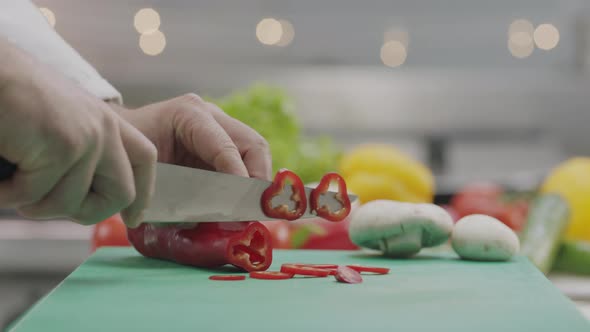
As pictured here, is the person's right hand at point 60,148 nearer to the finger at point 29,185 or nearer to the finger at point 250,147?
the finger at point 29,185

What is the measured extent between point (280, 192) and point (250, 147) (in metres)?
0.15

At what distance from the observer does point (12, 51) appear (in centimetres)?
58

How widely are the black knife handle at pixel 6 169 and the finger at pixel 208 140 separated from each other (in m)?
0.43

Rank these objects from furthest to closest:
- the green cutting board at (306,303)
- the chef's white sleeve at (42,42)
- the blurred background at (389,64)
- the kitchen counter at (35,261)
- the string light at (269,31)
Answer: the string light at (269,31), the blurred background at (389,64), the kitchen counter at (35,261), the chef's white sleeve at (42,42), the green cutting board at (306,303)

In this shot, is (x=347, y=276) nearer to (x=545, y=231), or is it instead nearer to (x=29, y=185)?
(x=29, y=185)

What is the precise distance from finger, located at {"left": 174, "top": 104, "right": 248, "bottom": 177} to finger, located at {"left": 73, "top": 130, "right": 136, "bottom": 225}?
35cm

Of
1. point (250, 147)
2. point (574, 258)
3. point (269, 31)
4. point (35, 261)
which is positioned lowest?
point (35, 261)

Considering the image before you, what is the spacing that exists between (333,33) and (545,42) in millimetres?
835

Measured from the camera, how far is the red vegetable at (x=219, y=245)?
950 millimetres

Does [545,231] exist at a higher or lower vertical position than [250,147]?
lower

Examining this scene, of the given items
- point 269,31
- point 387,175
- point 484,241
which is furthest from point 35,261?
point 269,31

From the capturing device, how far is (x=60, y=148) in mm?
577

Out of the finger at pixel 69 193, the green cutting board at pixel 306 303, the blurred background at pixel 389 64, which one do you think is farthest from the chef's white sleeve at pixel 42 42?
the blurred background at pixel 389 64

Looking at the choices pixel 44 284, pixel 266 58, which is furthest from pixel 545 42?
pixel 44 284
